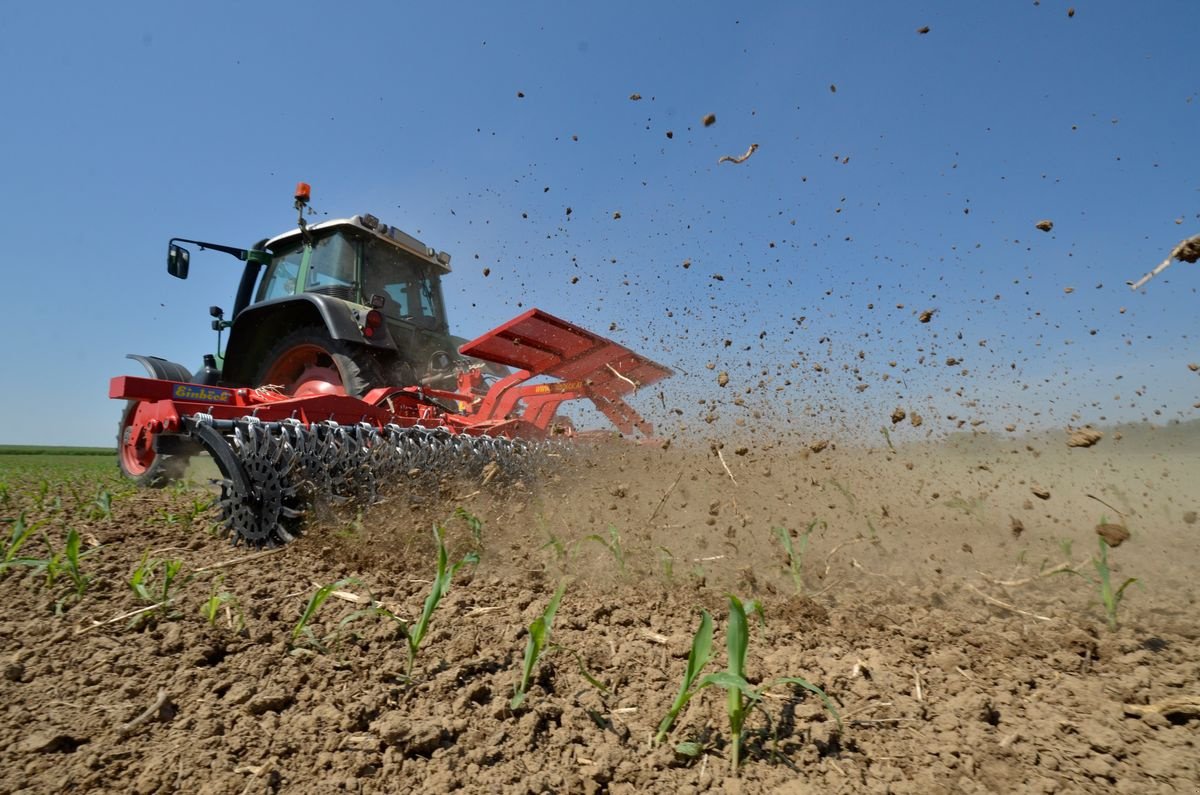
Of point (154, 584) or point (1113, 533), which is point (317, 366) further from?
point (1113, 533)

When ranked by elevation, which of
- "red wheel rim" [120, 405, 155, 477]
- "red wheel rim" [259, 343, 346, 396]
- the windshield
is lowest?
"red wheel rim" [120, 405, 155, 477]

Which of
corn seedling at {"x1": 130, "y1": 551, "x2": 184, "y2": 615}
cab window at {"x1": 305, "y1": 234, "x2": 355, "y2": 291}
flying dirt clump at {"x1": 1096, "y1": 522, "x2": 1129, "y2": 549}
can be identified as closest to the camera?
corn seedling at {"x1": 130, "y1": 551, "x2": 184, "y2": 615}

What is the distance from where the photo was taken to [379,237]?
200 inches

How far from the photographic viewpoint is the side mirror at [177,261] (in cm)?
486

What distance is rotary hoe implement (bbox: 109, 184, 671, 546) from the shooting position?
99.7 inches

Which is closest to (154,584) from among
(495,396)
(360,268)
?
(495,396)

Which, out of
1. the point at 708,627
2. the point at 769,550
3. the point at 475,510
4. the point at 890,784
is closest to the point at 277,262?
the point at 475,510

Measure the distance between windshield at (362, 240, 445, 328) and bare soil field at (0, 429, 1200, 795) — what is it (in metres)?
3.06

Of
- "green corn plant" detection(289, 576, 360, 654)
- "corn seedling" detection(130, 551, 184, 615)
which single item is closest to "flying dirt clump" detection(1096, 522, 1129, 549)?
"green corn plant" detection(289, 576, 360, 654)

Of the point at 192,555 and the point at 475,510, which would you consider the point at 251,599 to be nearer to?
the point at 192,555

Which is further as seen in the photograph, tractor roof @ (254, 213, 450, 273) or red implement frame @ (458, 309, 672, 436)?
tractor roof @ (254, 213, 450, 273)

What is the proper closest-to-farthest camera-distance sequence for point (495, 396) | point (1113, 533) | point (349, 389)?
point (1113, 533)
point (349, 389)
point (495, 396)

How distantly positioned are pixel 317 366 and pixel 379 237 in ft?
4.43

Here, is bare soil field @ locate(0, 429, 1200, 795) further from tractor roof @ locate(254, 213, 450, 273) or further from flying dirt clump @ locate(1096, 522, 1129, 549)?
tractor roof @ locate(254, 213, 450, 273)
